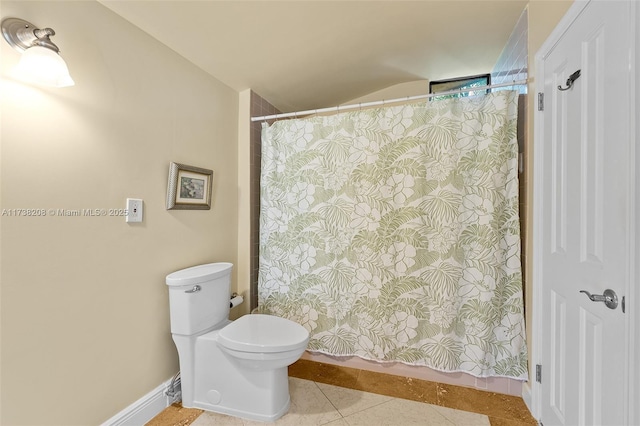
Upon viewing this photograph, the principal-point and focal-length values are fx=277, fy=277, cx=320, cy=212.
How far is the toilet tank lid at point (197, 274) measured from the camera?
58.0 inches

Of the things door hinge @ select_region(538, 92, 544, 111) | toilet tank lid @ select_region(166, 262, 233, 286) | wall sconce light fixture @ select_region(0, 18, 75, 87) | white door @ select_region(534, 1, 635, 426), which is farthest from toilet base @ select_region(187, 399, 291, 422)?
door hinge @ select_region(538, 92, 544, 111)

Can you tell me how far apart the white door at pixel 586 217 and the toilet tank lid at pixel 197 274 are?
166 cm

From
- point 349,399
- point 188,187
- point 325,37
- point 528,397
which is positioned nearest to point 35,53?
point 188,187

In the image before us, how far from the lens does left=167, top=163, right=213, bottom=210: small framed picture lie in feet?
5.15

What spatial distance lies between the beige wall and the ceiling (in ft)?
0.63

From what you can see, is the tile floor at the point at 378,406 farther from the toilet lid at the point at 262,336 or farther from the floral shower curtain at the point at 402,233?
the toilet lid at the point at 262,336

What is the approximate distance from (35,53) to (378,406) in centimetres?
217

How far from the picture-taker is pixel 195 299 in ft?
4.96

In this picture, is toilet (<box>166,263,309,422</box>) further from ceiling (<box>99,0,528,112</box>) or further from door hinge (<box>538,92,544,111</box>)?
door hinge (<box>538,92,544,111</box>)

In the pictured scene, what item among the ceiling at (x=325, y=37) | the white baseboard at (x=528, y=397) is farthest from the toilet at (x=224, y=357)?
the ceiling at (x=325, y=37)

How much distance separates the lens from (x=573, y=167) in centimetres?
106

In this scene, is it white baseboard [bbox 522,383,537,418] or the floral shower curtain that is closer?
white baseboard [bbox 522,383,537,418]

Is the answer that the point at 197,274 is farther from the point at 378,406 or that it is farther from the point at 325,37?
the point at 325,37

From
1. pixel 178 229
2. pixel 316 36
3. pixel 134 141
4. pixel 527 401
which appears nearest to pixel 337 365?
pixel 527 401
